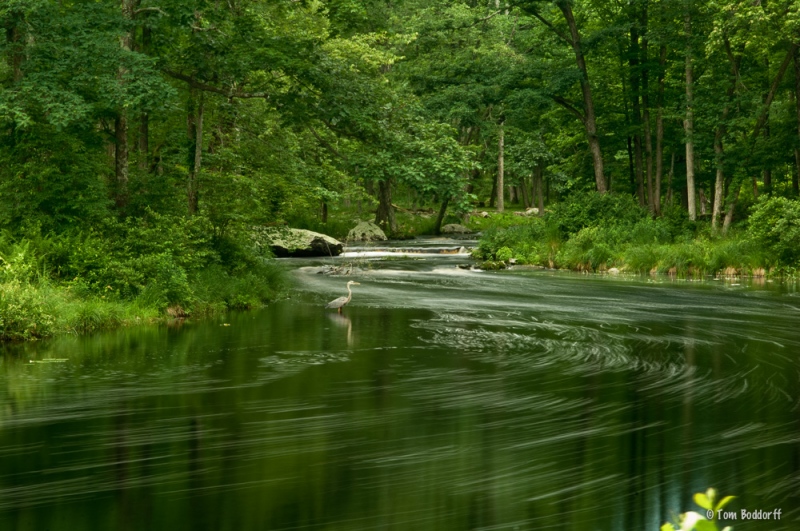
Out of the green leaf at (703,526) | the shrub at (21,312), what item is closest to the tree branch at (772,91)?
the shrub at (21,312)

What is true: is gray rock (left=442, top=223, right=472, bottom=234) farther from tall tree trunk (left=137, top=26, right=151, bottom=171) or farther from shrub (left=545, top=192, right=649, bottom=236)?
tall tree trunk (left=137, top=26, right=151, bottom=171)

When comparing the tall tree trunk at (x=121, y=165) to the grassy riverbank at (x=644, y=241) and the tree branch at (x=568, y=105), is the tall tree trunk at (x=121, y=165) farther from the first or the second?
the tree branch at (x=568, y=105)

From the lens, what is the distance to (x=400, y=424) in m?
9.70

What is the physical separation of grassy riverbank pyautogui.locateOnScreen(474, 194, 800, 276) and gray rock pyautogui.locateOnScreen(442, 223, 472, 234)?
1454 cm

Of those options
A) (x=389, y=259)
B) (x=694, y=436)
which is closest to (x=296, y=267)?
(x=389, y=259)

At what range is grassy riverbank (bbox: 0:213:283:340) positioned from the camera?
48.9 ft

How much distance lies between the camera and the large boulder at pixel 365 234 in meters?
48.7

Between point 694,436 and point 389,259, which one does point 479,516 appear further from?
point 389,259

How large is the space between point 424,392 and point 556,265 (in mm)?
23555

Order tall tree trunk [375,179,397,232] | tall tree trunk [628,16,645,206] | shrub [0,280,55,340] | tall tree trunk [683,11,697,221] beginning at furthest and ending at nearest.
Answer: tall tree trunk [375,179,397,232] < tall tree trunk [628,16,645,206] < tall tree trunk [683,11,697,221] < shrub [0,280,55,340]

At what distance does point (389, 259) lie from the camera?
37.7 metres

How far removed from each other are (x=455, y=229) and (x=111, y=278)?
37937 millimetres

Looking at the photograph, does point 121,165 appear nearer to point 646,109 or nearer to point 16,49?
point 16,49
